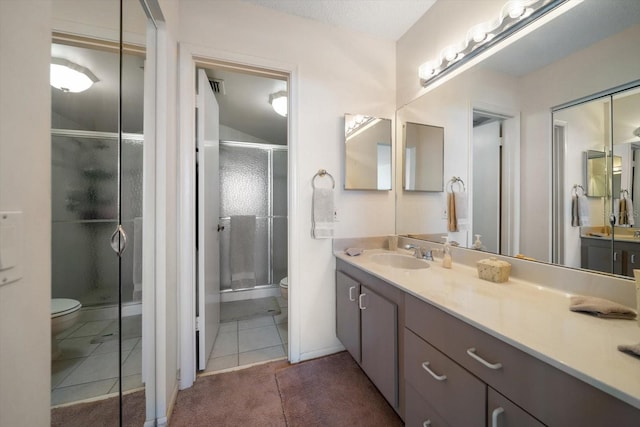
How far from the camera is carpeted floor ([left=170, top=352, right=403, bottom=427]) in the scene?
123cm

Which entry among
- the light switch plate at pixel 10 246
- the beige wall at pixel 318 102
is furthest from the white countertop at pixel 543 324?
the light switch plate at pixel 10 246

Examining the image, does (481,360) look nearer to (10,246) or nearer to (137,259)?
(10,246)

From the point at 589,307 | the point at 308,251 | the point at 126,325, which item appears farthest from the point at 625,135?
the point at 126,325

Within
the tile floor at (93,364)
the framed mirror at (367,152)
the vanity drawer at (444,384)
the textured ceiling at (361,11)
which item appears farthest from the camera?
the framed mirror at (367,152)

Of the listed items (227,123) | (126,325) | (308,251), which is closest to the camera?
(126,325)

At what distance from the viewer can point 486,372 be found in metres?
0.67

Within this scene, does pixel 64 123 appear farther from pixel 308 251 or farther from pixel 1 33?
pixel 308 251

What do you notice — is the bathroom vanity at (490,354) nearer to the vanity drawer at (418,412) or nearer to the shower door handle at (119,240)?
the vanity drawer at (418,412)

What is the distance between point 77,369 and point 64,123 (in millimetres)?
719

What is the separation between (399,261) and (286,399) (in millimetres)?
1144

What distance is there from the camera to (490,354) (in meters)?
0.66

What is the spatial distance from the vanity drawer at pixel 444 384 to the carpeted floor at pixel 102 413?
1113 mm

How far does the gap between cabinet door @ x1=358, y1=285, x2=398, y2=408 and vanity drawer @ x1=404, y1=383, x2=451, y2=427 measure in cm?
10

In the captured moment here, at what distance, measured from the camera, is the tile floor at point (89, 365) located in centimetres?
58
